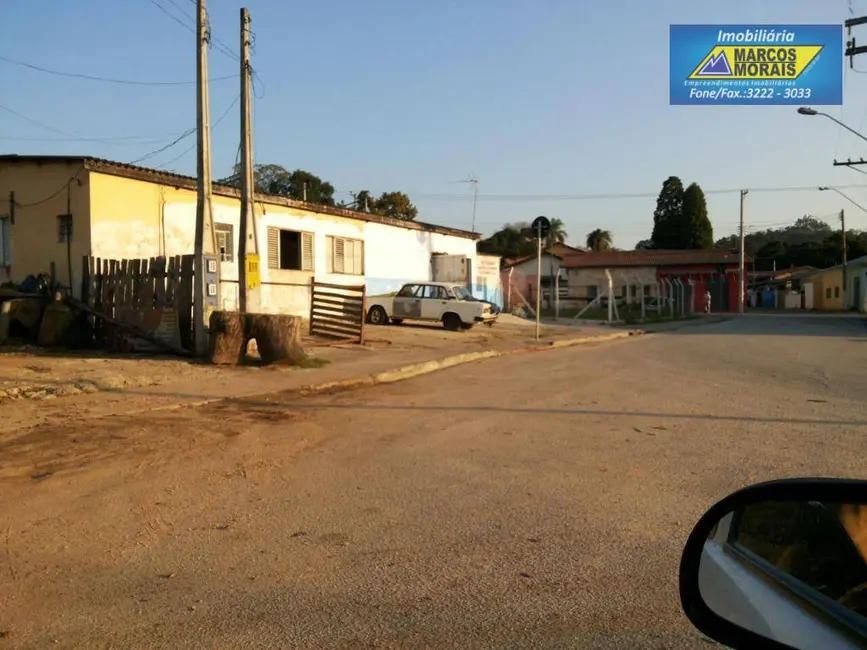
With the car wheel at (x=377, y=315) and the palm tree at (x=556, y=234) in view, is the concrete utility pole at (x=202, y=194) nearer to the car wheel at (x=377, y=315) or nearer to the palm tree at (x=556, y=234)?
the car wheel at (x=377, y=315)

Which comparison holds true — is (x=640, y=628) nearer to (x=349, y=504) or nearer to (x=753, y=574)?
(x=753, y=574)

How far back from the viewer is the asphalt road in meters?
3.74

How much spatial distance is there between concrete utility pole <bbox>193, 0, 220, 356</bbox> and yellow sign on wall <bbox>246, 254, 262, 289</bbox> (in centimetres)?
152

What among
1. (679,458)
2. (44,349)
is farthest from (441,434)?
(44,349)

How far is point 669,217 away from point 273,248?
2407 inches

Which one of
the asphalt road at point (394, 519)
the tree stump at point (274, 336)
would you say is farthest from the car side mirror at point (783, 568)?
the tree stump at point (274, 336)

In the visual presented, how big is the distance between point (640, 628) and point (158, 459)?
5.04m

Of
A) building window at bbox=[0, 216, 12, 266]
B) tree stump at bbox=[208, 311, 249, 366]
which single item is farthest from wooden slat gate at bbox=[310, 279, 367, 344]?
building window at bbox=[0, 216, 12, 266]

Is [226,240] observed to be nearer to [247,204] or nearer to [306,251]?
Result: [306,251]

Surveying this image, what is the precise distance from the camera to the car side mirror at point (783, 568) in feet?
6.09

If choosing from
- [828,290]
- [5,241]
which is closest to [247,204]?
[5,241]

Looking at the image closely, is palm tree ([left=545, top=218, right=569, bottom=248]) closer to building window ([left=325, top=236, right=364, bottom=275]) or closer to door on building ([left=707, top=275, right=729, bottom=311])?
door on building ([left=707, top=275, right=729, bottom=311])

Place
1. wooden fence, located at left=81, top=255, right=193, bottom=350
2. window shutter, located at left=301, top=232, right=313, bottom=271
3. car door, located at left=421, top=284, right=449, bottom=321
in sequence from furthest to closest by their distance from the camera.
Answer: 1. car door, located at left=421, top=284, right=449, bottom=321
2. window shutter, located at left=301, top=232, right=313, bottom=271
3. wooden fence, located at left=81, top=255, right=193, bottom=350

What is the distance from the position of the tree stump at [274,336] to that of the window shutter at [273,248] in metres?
8.88
